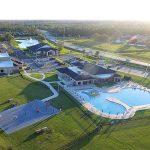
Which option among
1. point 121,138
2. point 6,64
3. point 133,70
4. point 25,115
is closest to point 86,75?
point 133,70

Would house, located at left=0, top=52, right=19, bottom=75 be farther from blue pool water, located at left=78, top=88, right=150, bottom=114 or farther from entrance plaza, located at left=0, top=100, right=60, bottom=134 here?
entrance plaza, located at left=0, top=100, right=60, bottom=134

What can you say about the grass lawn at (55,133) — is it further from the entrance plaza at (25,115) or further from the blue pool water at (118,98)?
the blue pool water at (118,98)

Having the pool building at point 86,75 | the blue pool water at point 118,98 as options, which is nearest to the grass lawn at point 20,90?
the pool building at point 86,75

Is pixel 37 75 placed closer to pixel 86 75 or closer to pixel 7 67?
pixel 7 67

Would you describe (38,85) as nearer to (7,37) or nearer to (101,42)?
(7,37)

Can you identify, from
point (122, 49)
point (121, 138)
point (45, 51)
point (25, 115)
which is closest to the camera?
point (121, 138)

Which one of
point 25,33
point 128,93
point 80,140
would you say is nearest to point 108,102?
point 128,93
